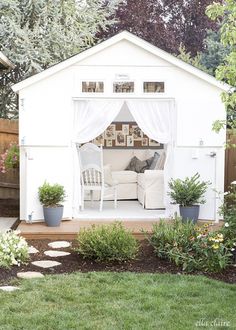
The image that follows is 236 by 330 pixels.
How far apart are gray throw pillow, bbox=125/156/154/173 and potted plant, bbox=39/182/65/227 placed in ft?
11.0

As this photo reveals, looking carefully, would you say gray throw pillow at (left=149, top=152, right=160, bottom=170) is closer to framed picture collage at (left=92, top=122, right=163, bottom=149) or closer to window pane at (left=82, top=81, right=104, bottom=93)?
framed picture collage at (left=92, top=122, right=163, bottom=149)

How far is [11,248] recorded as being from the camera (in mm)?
6883

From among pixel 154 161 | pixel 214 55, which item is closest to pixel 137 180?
pixel 154 161

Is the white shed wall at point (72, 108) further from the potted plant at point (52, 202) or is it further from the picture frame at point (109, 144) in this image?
the picture frame at point (109, 144)

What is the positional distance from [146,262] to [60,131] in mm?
3245

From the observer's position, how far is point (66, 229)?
8898 millimetres

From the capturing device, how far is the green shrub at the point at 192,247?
675 cm

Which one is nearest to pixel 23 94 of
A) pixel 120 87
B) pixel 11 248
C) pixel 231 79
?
pixel 120 87

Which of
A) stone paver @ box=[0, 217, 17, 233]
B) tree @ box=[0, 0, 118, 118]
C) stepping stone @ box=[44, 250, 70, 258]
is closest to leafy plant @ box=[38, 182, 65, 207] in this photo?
stone paver @ box=[0, 217, 17, 233]

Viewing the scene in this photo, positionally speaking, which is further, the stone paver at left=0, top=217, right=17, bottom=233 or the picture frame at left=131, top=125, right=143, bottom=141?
the picture frame at left=131, top=125, right=143, bottom=141

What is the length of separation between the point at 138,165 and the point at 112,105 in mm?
2882

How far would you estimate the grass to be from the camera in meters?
4.88

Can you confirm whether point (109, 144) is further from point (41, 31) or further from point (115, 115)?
point (41, 31)

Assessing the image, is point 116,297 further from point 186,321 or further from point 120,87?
point 120,87
